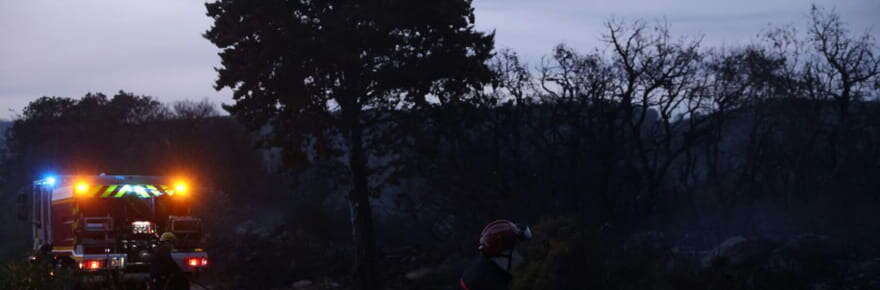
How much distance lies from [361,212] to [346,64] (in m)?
4.29

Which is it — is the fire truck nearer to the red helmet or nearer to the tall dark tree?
the tall dark tree

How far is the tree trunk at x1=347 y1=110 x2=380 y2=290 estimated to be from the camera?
24.3 m

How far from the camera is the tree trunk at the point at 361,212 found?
2426cm

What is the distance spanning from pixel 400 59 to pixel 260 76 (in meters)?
3.64

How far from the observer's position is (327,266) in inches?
1094

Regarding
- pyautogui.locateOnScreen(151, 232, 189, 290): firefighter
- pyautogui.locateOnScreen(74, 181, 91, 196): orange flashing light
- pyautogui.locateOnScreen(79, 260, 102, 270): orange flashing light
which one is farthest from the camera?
pyautogui.locateOnScreen(74, 181, 91, 196): orange flashing light

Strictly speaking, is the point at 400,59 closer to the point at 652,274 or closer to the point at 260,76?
the point at 260,76

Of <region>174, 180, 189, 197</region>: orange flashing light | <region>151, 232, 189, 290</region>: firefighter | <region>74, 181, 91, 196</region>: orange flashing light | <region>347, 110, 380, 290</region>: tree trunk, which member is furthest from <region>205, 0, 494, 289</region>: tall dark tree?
A: <region>151, 232, 189, 290</region>: firefighter

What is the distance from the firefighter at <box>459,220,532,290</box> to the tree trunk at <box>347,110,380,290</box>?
53.9 ft

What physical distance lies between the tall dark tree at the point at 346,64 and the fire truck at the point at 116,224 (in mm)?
4531

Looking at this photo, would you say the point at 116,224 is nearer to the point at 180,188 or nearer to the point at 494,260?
the point at 180,188

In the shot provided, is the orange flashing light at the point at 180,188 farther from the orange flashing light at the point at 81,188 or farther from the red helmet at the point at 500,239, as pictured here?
the red helmet at the point at 500,239

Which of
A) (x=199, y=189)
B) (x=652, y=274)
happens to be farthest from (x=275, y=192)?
(x=652, y=274)

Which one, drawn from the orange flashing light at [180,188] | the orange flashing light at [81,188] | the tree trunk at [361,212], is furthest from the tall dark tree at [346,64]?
the orange flashing light at [81,188]
